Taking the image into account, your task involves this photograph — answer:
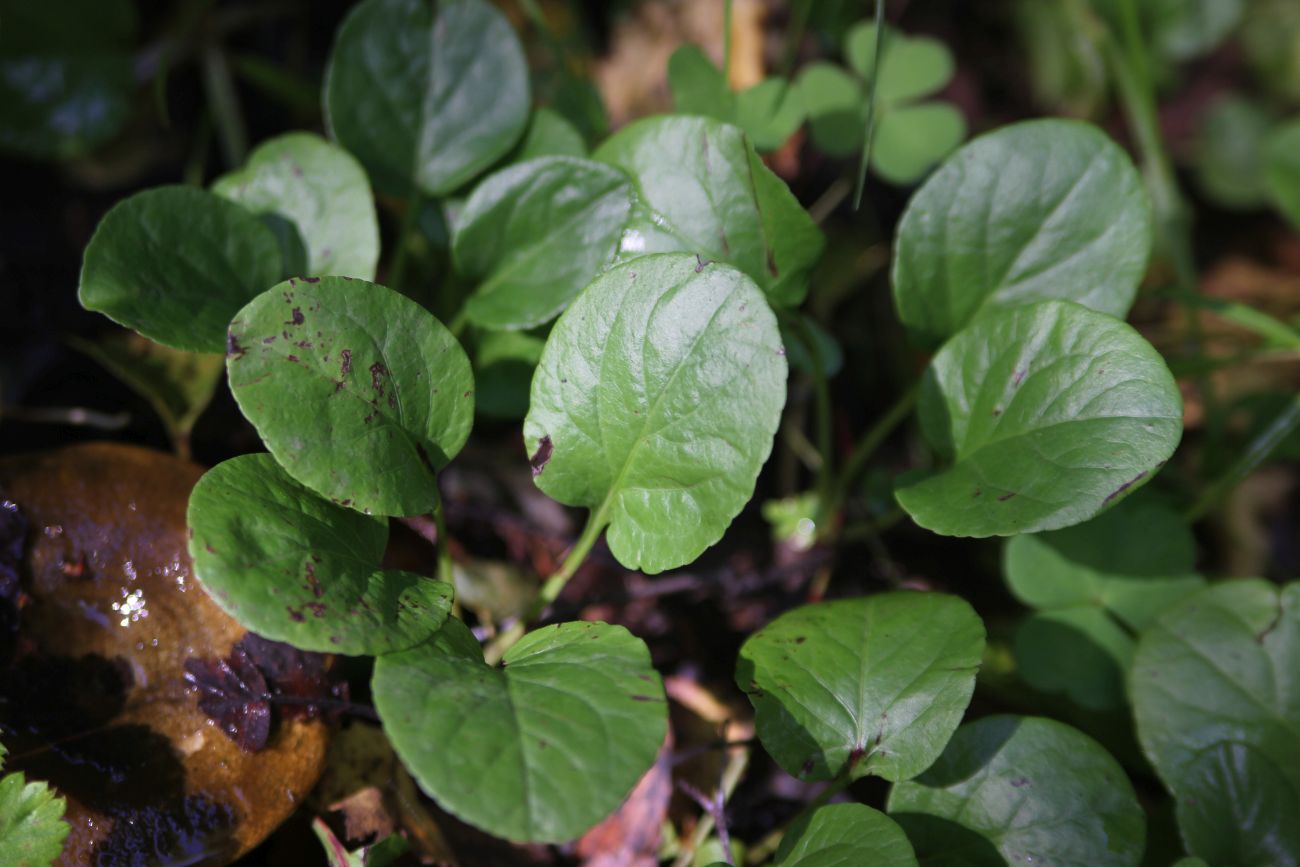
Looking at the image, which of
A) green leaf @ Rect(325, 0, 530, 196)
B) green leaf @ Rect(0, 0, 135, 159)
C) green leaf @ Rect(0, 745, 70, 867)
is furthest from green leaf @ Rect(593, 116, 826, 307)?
green leaf @ Rect(0, 0, 135, 159)

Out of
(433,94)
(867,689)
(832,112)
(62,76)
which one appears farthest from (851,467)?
(62,76)

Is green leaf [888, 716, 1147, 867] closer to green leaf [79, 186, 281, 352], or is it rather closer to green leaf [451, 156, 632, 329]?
green leaf [451, 156, 632, 329]

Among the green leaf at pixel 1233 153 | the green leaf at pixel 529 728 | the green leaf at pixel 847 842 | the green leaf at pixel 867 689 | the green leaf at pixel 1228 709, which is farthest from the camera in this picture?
the green leaf at pixel 1233 153

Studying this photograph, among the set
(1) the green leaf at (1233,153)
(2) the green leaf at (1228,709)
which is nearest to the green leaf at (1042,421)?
(2) the green leaf at (1228,709)

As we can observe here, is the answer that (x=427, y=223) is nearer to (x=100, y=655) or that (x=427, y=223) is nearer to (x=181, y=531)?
(x=181, y=531)

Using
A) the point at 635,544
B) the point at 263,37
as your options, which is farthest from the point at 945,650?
the point at 263,37

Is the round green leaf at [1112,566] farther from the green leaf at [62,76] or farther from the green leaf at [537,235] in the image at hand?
the green leaf at [62,76]
